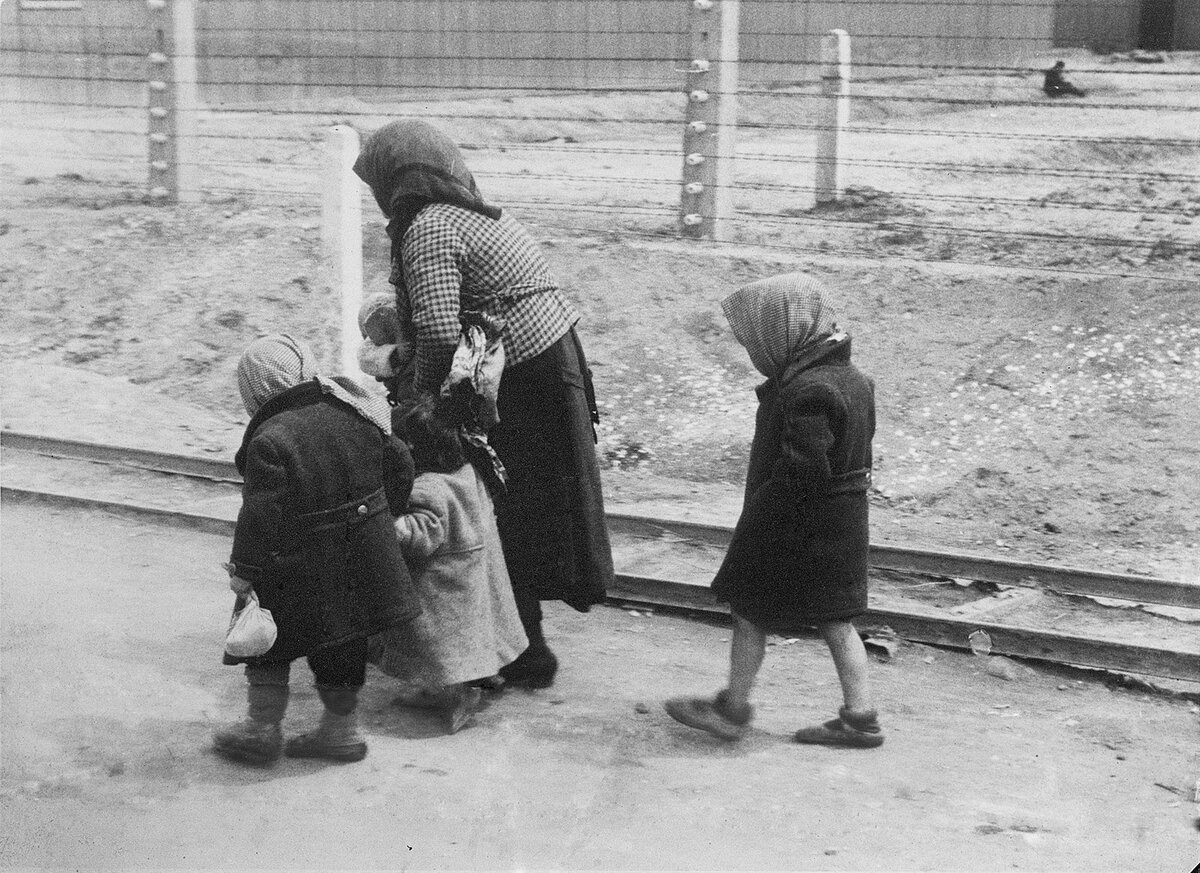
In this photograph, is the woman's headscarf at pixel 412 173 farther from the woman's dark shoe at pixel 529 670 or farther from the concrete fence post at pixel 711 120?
the concrete fence post at pixel 711 120

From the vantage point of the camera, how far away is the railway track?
514 centimetres

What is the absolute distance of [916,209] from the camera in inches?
419

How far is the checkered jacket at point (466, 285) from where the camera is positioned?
4.50 metres

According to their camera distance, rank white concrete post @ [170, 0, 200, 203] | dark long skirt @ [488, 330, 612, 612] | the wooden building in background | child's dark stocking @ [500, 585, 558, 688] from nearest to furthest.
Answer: dark long skirt @ [488, 330, 612, 612], child's dark stocking @ [500, 585, 558, 688], white concrete post @ [170, 0, 200, 203], the wooden building in background

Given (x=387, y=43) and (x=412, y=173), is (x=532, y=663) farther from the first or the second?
(x=387, y=43)

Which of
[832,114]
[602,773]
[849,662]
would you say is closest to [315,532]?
[602,773]

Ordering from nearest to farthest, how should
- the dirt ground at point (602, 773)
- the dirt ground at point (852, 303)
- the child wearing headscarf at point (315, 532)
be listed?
the dirt ground at point (602, 773) → the child wearing headscarf at point (315, 532) → the dirt ground at point (852, 303)

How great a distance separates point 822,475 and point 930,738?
868mm

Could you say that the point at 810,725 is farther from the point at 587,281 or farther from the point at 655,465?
the point at 587,281

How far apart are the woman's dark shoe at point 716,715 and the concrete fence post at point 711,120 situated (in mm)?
5643

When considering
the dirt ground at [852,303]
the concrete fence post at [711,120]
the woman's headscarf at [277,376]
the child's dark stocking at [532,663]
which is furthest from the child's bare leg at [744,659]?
the concrete fence post at [711,120]

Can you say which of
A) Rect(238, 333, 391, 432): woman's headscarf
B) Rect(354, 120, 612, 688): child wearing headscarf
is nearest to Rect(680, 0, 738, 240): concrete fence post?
Rect(354, 120, 612, 688): child wearing headscarf

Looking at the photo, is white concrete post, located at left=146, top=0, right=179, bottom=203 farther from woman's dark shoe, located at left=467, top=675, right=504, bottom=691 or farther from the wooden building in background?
woman's dark shoe, located at left=467, top=675, right=504, bottom=691

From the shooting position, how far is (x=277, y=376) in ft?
13.7
